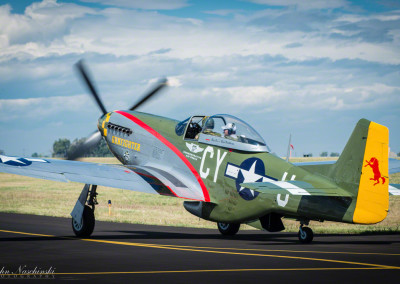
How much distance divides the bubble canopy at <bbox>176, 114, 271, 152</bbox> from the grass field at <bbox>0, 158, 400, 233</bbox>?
6500 millimetres

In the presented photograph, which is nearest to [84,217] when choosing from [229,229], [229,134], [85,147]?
[229,229]

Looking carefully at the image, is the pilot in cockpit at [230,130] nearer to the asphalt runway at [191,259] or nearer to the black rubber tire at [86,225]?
the asphalt runway at [191,259]

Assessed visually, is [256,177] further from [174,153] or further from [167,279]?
[167,279]

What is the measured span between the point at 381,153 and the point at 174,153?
6.65 metres

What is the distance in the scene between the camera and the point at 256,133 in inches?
679

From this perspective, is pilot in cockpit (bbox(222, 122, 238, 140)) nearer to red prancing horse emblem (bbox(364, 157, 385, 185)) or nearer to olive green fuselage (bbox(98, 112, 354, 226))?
olive green fuselage (bbox(98, 112, 354, 226))

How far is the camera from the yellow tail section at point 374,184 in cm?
1452

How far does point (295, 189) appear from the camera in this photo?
14.7m

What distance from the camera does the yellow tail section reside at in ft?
47.6

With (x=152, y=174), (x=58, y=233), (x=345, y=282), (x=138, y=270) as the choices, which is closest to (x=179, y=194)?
(x=152, y=174)

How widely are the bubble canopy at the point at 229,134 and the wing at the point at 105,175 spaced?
59.0 inches

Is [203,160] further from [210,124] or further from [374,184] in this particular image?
[374,184]

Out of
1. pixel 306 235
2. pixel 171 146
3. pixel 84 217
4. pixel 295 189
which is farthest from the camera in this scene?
pixel 171 146

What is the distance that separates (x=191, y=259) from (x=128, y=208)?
23184 millimetres
